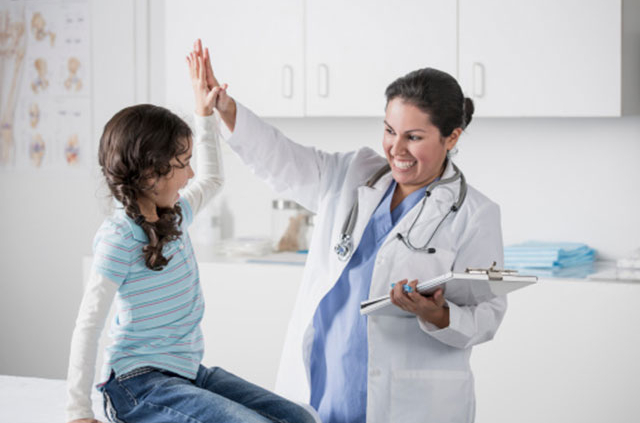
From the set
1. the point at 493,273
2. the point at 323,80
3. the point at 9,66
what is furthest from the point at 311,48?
the point at 493,273

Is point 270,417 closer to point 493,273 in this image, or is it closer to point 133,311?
point 133,311

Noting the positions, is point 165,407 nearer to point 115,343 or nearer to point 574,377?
point 115,343

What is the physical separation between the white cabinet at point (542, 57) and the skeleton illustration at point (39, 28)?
196cm

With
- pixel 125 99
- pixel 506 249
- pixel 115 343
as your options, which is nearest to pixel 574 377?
pixel 506 249

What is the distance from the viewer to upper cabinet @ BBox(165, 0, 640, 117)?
2844 millimetres

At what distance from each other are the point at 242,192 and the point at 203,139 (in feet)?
6.00

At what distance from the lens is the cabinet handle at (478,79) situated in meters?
2.95

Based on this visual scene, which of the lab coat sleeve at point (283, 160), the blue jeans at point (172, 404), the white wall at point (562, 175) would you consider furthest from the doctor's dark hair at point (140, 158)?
the white wall at point (562, 175)

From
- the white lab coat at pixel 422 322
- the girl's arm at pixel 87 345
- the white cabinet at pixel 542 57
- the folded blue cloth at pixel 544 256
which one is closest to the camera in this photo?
Answer: the girl's arm at pixel 87 345

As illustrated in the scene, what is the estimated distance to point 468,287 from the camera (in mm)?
1812

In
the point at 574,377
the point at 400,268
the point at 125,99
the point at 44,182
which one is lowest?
the point at 574,377

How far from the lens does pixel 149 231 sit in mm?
1562

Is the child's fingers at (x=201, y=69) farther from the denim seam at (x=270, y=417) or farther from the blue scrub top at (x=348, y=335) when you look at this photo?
the denim seam at (x=270, y=417)

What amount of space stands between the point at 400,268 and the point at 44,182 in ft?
8.56
